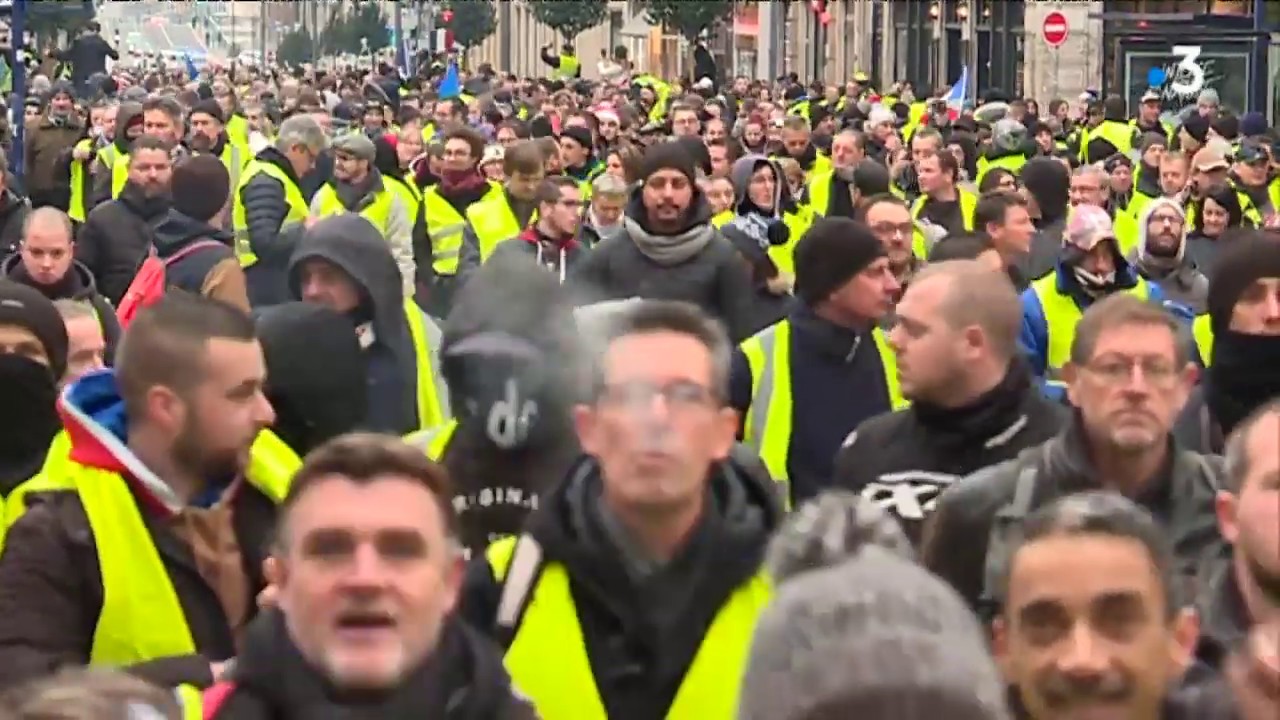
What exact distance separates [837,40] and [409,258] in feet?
162

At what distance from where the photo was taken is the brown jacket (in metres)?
19.0

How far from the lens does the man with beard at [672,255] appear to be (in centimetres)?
1017

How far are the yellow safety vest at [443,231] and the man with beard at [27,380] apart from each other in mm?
7473

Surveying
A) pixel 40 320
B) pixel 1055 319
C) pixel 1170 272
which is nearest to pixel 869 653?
pixel 40 320

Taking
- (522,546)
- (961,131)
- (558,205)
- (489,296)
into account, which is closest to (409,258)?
(558,205)

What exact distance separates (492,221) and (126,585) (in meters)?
9.13

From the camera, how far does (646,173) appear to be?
10703 millimetres

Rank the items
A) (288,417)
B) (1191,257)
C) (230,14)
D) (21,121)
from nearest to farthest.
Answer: (288,417), (1191,257), (21,121), (230,14)

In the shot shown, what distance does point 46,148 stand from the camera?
19.5 metres

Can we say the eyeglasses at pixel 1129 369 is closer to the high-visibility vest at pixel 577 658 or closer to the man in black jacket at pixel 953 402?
the man in black jacket at pixel 953 402

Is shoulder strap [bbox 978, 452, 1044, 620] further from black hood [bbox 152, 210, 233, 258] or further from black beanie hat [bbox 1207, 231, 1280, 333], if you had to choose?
black hood [bbox 152, 210, 233, 258]

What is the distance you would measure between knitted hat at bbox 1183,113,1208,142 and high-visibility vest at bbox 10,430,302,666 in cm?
1555

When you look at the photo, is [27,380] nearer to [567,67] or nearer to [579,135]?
[579,135]

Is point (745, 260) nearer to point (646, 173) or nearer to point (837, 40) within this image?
point (646, 173)
